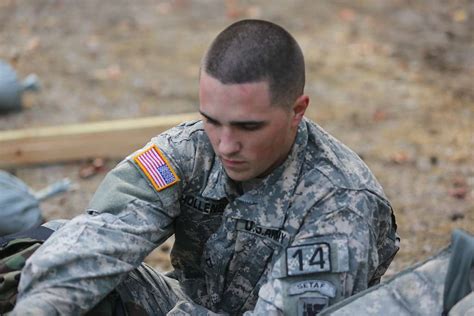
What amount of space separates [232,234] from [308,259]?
0.39 metres

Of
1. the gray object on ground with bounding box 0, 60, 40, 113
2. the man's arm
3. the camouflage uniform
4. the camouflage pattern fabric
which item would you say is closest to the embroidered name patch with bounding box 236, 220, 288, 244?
the camouflage uniform

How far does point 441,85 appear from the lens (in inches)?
282

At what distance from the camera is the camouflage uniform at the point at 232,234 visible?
2.85 m

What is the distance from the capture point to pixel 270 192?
3.08 metres

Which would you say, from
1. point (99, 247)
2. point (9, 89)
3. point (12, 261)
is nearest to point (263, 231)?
point (99, 247)

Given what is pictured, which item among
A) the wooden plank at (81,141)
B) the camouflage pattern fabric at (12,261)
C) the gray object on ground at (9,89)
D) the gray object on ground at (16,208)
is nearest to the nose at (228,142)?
the camouflage pattern fabric at (12,261)

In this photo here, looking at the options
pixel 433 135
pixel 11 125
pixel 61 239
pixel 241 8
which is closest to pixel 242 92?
pixel 61 239

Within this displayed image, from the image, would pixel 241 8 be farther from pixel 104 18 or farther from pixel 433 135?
pixel 433 135

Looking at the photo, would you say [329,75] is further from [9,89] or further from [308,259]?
[308,259]

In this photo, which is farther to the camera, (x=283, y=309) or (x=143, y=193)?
(x=143, y=193)

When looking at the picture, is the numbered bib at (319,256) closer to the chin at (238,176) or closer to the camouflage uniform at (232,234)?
the camouflage uniform at (232,234)

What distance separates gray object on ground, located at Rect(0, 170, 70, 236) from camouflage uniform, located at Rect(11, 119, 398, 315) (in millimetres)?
1468

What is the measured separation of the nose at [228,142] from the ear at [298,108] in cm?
21

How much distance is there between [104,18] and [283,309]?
656cm
